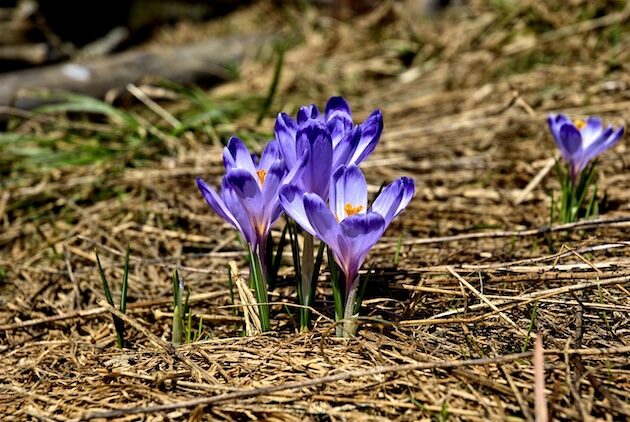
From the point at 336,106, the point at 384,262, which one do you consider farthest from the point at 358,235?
the point at 384,262

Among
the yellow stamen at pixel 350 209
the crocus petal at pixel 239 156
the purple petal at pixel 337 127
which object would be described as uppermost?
the purple petal at pixel 337 127

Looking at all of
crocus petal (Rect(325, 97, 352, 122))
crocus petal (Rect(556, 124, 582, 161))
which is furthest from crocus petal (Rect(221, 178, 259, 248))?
crocus petal (Rect(556, 124, 582, 161))

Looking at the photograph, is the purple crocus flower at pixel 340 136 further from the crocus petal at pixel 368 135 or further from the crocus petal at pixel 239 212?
the crocus petal at pixel 239 212

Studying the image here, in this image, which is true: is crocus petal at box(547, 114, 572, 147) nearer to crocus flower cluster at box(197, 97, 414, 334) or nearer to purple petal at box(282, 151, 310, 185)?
crocus flower cluster at box(197, 97, 414, 334)

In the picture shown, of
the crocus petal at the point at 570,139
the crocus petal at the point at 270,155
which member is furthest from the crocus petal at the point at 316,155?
the crocus petal at the point at 570,139

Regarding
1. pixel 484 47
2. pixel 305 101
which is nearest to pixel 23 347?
pixel 305 101

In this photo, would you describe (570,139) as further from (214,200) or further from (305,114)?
(214,200)

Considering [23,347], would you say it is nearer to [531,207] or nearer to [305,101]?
[531,207]
